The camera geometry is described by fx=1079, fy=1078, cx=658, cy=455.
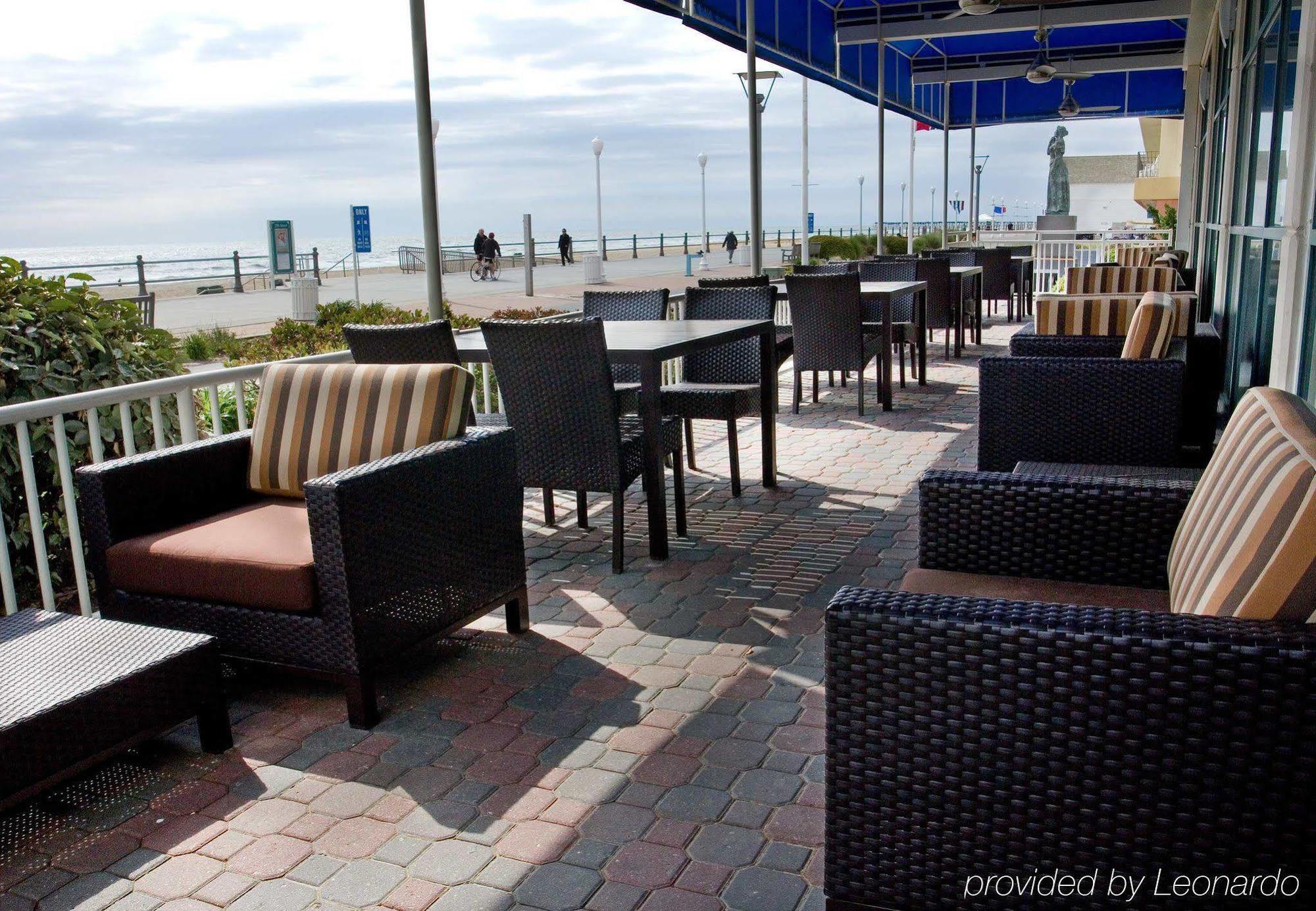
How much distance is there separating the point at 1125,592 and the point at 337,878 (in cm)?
172

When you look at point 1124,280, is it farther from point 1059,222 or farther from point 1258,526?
point 1059,222

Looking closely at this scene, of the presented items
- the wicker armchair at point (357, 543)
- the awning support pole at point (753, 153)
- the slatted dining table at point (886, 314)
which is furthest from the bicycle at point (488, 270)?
the wicker armchair at point (357, 543)

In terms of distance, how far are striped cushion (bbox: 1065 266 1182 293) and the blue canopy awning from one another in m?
3.80

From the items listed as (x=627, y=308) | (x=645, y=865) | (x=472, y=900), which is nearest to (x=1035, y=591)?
(x=645, y=865)

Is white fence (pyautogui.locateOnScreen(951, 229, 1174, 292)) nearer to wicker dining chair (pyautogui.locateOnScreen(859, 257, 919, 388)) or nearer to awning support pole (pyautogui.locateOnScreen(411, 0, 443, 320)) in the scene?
wicker dining chair (pyautogui.locateOnScreen(859, 257, 919, 388))

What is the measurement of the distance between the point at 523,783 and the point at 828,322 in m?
4.89

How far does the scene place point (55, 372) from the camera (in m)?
3.71

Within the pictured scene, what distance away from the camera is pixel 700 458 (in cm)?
604

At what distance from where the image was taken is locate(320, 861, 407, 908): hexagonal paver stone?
2.07 m

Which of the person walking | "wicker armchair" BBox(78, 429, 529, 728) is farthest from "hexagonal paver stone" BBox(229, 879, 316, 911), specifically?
the person walking

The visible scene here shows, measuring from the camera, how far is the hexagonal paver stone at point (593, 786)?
2420 mm

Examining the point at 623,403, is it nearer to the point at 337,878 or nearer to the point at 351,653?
the point at 351,653

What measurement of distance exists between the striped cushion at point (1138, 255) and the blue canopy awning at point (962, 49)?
255 centimetres

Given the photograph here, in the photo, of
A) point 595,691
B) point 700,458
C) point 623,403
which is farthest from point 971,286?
point 595,691
